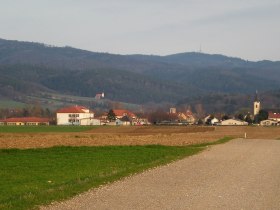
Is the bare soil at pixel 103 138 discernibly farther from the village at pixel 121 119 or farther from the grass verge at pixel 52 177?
the village at pixel 121 119

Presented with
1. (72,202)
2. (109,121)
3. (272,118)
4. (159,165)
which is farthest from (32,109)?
(72,202)

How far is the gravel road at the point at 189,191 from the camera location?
13.9m

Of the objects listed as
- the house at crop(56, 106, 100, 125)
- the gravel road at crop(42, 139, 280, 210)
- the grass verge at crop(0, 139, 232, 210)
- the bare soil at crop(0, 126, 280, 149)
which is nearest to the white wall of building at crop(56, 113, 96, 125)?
the house at crop(56, 106, 100, 125)

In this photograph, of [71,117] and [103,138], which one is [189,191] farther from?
[71,117]

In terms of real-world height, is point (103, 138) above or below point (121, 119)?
below

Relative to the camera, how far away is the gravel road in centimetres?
1391

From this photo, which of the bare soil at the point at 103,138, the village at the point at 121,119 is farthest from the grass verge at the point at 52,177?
the village at the point at 121,119

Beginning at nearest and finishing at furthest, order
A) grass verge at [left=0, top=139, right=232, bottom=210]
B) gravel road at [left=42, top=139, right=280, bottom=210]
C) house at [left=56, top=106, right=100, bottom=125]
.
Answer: gravel road at [left=42, top=139, right=280, bottom=210] < grass verge at [left=0, top=139, right=232, bottom=210] < house at [left=56, top=106, right=100, bottom=125]

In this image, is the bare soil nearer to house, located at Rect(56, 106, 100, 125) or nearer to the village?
the village

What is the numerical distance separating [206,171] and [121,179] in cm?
454

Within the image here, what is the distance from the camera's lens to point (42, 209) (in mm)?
Answer: 13094

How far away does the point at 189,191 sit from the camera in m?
16.6

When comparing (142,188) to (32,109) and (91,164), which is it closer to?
(91,164)

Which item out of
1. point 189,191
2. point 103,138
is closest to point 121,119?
point 103,138
